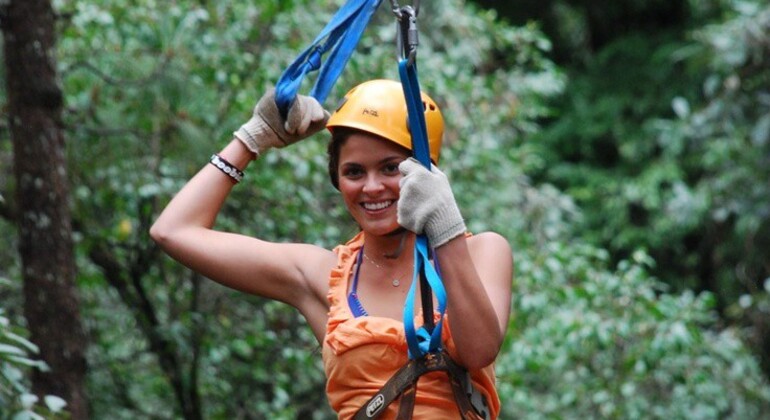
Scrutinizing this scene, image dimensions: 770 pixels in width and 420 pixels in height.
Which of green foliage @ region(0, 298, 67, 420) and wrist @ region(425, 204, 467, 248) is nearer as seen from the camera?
wrist @ region(425, 204, 467, 248)

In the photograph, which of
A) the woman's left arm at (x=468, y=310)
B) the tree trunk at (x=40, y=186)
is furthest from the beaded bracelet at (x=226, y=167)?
the tree trunk at (x=40, y=186)

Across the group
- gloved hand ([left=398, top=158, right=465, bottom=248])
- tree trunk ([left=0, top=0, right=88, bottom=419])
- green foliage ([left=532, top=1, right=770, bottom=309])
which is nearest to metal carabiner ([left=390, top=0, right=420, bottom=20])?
gloved hand ([left=398, top=158, right=465, bottom=248])

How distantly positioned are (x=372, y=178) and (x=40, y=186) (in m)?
1.73

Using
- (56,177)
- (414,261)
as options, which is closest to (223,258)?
(414,261)

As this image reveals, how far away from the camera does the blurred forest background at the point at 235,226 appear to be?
4438mm

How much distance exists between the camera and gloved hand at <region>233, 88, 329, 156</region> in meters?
3.27

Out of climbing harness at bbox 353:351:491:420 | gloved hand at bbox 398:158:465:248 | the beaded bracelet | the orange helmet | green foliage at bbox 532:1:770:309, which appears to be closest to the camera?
gloved hand at bbox 398:158:465:248

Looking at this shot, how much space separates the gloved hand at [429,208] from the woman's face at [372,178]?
0.24 metres

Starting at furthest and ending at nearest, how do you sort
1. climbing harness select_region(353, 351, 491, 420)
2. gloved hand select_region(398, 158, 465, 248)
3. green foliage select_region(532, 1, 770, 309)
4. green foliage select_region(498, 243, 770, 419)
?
green foliage select_region(532, 1, 770, 309) → green foliage select_region(498, 243, 770, 419) → climbing harness select_region(353, 351, 491, 420) → gloved hand select_region(398, 158, 465, 248)

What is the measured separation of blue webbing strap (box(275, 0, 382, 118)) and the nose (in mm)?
331

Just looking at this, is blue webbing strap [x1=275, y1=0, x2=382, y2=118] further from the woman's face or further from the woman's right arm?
the woman's face

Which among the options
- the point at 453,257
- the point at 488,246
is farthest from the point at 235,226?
the point at 453,257

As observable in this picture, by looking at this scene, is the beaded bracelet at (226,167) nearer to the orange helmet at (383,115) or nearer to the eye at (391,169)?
the orange helmet at (383,115)

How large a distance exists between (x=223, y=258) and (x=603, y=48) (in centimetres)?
1099
